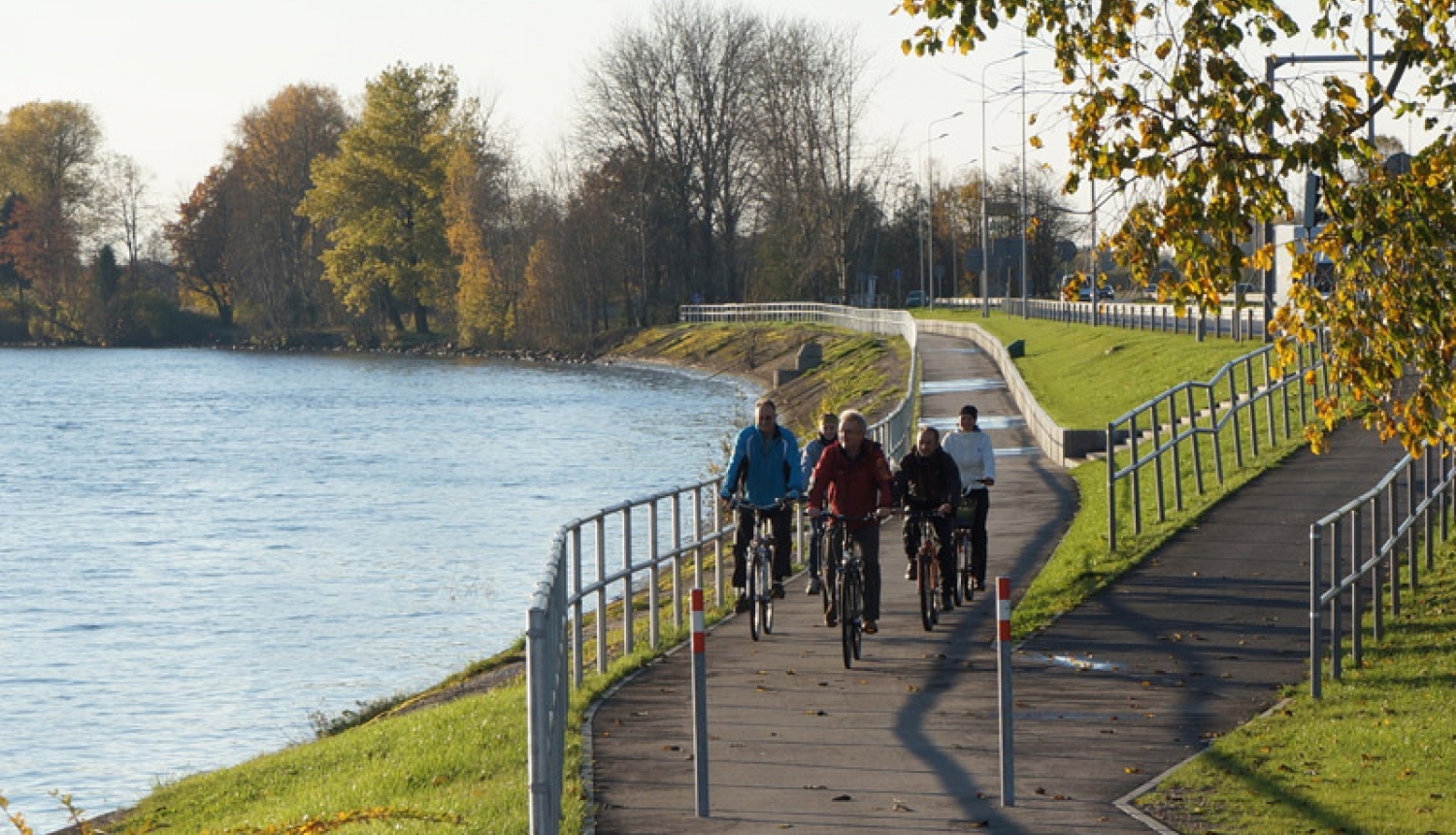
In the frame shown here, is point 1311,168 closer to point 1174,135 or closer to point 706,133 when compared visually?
point 1174,135

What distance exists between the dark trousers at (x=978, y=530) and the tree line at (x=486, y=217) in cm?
5359

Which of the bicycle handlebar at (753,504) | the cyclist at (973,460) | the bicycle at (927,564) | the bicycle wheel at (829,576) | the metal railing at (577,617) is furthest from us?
the cyclist at (973,460)

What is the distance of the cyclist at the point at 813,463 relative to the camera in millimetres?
15453

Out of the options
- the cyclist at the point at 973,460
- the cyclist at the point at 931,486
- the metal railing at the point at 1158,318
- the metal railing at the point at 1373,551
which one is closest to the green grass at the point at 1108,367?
the metal railing at the point at 1158,318

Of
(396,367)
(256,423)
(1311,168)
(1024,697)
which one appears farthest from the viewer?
(396,367)

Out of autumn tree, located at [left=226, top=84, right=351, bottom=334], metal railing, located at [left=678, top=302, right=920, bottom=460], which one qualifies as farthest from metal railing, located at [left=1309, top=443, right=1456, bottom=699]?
autumn tree, located at [left=226, top=84, right=351, bottom=334]

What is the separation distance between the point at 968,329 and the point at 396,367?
39.0 metres

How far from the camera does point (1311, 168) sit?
10.4 meters

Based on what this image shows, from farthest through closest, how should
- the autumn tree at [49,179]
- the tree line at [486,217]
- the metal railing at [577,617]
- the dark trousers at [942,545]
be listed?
the autumn tree at [49,179] < the tree line at [486,217] < the dark trousers at [942,545] < the metal railing at [577,617]

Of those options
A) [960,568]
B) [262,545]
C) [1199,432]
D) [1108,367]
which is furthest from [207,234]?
[960,568]

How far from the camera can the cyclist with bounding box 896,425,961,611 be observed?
15812mm

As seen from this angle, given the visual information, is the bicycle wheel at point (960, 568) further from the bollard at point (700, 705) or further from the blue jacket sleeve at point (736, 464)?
the bollard at point (700, 705)

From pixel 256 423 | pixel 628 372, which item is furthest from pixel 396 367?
pixel 256 423

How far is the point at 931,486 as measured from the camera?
15969 mm
